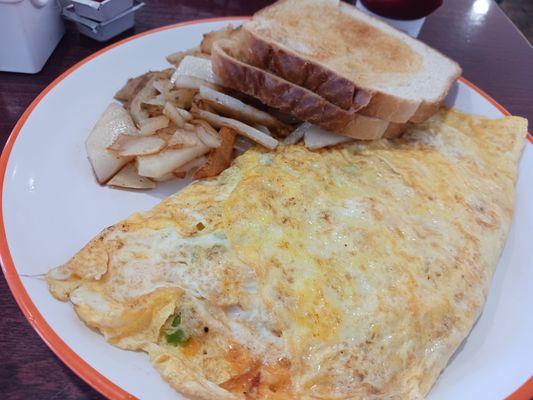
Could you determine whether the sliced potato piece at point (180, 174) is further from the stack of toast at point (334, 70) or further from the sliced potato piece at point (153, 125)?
the stack of toast at point (334, 70)

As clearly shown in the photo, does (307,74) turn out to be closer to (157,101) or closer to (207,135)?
(207,135)

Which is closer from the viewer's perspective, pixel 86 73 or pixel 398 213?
pixel 398 213

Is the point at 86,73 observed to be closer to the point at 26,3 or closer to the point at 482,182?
the point at 26,3

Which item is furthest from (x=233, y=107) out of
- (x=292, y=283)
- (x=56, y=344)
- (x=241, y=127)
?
(x=56, y=344)

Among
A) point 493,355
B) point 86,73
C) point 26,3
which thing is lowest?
point 493,355

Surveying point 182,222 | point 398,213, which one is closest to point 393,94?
point 398,213

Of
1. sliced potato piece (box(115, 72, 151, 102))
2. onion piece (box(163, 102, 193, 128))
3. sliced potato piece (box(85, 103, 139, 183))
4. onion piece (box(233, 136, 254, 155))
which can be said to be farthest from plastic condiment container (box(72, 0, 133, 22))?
onion piece (box(233, 136, 254, 155))
